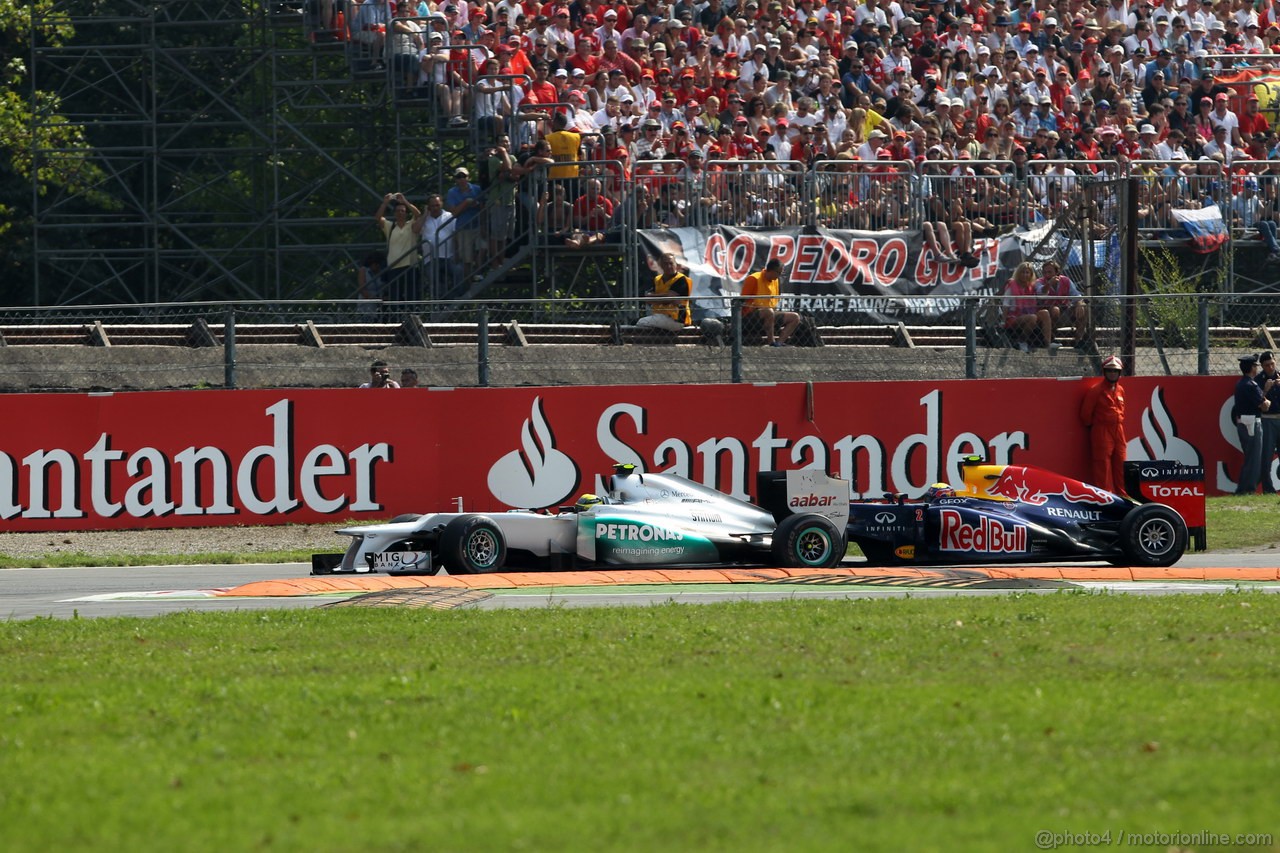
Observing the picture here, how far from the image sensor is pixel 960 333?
21703mm

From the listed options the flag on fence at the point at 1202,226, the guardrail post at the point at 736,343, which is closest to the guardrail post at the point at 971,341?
the guardrail post at the point at 736,343

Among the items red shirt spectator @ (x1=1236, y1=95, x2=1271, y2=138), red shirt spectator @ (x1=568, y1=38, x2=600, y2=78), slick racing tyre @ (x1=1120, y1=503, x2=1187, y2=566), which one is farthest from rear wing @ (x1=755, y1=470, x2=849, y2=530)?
red shirt spectator @ (x1=1236, y1=95, x2=1271, y2=138)

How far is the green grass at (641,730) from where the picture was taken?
6133 millimetres

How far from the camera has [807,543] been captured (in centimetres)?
1516

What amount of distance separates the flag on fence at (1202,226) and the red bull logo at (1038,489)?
1035 cm

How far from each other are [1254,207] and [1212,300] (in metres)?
3.43

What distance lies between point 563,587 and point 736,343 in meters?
6.54

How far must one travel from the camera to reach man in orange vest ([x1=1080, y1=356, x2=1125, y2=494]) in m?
20.4

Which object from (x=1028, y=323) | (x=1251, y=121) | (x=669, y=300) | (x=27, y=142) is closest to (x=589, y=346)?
(x=669, y=300)

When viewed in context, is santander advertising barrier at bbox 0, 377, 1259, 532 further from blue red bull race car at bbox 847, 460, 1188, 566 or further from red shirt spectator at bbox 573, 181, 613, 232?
blue red bull race car at bbox 847, 460, 1188, 566

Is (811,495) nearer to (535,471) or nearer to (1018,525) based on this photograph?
(1018,525)

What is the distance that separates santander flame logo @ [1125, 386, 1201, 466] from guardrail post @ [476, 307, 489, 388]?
25.4 feet

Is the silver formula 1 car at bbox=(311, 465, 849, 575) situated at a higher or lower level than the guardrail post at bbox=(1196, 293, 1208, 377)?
lower

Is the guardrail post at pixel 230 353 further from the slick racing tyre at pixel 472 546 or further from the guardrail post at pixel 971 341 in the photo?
the guardrail post at pixel 971 341
